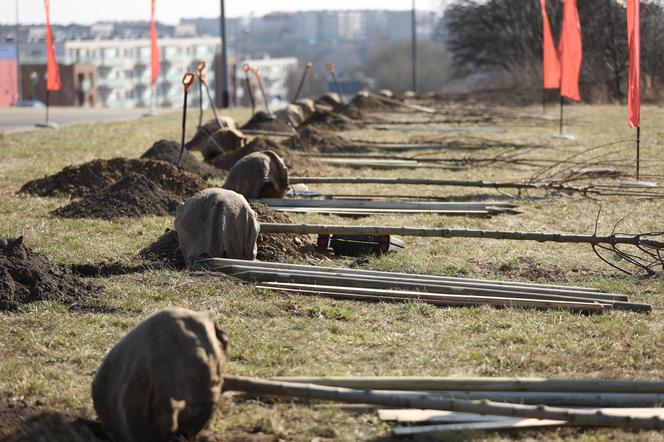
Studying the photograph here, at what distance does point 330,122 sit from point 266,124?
2388 mm

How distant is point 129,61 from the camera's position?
433 feet

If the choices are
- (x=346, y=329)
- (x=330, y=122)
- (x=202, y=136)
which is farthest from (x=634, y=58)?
(x=330, y=122)

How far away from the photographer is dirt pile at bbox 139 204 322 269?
9.59 meters

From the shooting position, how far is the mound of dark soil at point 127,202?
39.8 feet

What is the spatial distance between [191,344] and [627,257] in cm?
535

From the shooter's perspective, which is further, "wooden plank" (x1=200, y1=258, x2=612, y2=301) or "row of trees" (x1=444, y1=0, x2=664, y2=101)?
"row of trees" (x1=444, y1=0, x2=664, y2=101)

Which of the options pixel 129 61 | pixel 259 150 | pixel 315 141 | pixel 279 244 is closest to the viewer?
pixel 279 244

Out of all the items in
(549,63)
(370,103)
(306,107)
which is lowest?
(370,103)

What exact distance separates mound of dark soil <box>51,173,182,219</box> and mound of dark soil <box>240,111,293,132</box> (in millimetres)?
12401

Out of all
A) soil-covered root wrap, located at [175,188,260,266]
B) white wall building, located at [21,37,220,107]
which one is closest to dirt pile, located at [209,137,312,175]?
soil-covered root wrap, located at [175,188,260,266]

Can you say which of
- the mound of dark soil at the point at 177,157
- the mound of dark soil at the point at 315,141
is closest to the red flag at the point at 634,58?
the mound of dark soil at the point at 177,157

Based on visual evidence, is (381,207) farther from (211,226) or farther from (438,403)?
(438,403)

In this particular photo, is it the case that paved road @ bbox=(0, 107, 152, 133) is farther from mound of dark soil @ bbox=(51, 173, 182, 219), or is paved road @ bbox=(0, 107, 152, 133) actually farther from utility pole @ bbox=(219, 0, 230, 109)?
mound of dark soil @ bbox=(51, 173, 182, 219)

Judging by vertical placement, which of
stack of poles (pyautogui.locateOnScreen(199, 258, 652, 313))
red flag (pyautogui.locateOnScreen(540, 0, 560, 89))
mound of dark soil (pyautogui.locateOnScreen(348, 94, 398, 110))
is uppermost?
red flag (pyautogui.locateOnScreen(540, 0, 560, 89))
